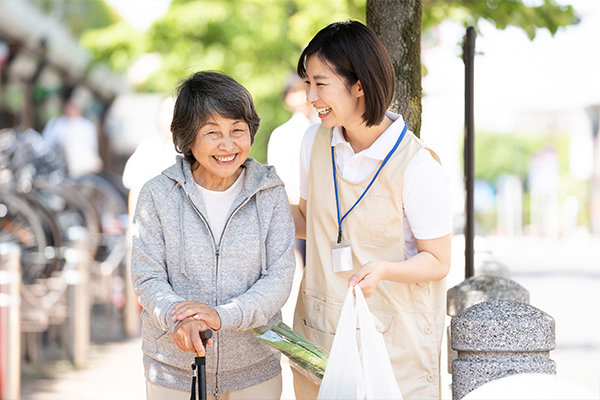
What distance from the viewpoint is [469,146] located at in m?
4.05

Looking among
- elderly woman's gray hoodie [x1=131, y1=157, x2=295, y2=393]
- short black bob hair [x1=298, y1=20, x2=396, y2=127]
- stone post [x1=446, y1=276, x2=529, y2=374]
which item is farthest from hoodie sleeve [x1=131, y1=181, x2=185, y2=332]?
stone post [x1=446, y1=276, x2=529, y2=374]

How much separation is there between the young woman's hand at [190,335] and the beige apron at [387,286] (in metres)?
0.57

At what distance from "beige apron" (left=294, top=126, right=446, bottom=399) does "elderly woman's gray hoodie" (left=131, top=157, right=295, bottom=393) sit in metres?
0.17

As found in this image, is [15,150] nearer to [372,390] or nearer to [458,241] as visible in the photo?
[458,241]

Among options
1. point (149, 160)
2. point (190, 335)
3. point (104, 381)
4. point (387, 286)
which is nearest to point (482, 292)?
point (387, 286)

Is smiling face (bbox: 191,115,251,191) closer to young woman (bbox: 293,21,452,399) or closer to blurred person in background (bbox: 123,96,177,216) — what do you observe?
young woman (bbox: 293,21,452,399)

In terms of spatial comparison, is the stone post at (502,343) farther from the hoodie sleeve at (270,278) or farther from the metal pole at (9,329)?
the metal pole at (9,329)

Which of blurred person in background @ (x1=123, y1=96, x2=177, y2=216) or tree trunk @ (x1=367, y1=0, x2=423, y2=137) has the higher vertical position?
tree trunk @ (x1=367, y1=0, x2=423, y2=137)

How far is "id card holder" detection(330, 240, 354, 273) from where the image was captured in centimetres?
244

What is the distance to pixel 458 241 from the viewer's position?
6.82 meters

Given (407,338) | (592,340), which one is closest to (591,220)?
(592,340)

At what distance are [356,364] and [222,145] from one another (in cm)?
84

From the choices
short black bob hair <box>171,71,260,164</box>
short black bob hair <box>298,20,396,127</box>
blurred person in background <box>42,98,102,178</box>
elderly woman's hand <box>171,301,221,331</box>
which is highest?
blurred person in background <box>42,98,102,178</box>

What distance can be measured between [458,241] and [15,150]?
186 inches
